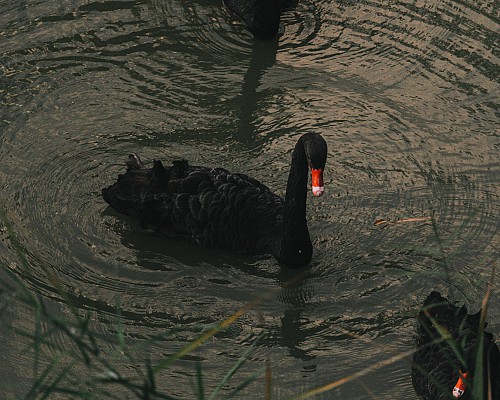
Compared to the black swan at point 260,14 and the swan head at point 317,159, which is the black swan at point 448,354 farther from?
the black swan at point 260,14

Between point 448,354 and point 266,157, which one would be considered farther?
point 266,157

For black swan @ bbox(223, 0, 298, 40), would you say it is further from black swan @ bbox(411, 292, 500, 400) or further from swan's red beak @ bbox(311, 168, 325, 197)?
black swan @ bbox(411, 292, 500, 400)

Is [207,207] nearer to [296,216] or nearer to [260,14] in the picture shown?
[296,216]

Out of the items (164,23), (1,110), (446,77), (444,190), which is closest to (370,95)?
(446,77)

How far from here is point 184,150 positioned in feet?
19.7

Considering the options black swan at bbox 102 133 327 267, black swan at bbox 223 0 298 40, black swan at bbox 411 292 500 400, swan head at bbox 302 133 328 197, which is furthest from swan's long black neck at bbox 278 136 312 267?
black swan at bbox 223 0 298 40

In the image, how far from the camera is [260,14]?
271 inches

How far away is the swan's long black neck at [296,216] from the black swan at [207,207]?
0.05 feet

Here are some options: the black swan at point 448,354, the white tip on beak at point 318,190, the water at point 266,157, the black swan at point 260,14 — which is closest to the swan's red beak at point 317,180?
the white tip on beak at point 318,190

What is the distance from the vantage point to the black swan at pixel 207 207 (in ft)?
17.6

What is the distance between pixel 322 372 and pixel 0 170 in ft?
7.20

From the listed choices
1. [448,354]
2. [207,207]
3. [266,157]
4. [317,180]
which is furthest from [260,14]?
[448,354]

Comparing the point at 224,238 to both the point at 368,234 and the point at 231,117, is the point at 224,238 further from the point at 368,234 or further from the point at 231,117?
the point at 231,117

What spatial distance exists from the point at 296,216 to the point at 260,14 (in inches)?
84.6
